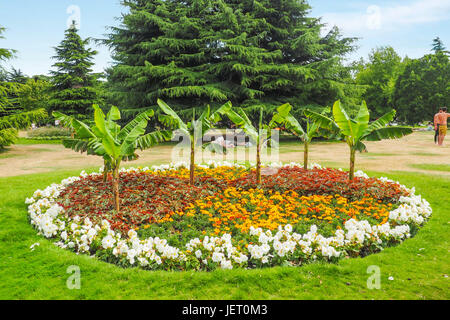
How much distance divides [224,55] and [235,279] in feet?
68.7

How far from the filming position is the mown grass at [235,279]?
3.55m

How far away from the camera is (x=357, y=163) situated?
11992 millimetres

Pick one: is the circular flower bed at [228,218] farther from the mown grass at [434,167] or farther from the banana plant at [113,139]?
the mown grass at [434,167]

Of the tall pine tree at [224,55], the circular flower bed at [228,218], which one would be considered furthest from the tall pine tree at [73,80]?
the circular flower bed at [228,218]

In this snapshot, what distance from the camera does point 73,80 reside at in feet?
104

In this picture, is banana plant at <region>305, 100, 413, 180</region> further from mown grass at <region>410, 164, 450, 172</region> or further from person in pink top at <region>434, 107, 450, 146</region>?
person in pink top at <region>434, 107, 450, 146</region>

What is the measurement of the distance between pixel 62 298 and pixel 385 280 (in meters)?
3.91

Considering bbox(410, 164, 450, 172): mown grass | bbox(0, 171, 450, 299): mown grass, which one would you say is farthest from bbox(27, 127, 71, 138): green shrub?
bbox(410, 164, 450, 172): mown grass

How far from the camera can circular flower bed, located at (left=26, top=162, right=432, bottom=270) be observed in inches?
173

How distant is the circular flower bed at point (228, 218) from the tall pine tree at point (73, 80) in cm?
2631

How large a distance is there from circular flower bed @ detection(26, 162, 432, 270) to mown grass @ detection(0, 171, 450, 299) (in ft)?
0.93

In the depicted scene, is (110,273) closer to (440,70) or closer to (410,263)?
(410,263)
